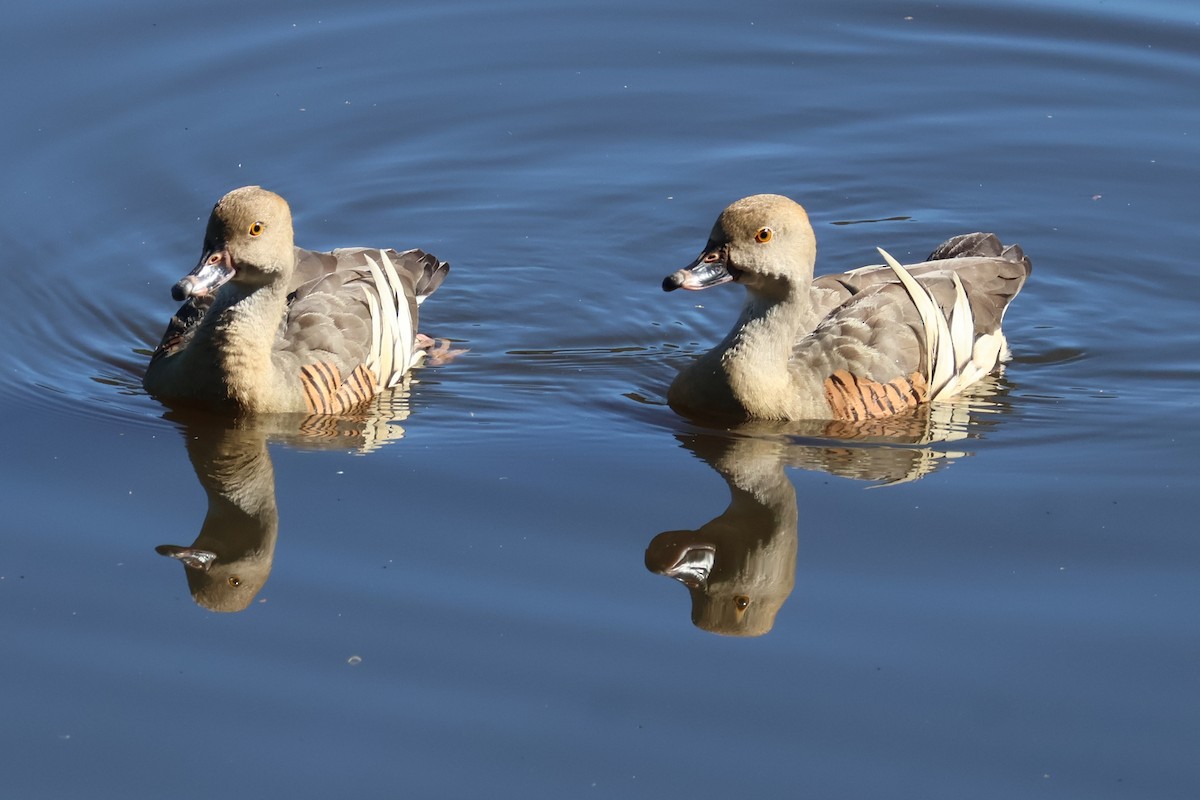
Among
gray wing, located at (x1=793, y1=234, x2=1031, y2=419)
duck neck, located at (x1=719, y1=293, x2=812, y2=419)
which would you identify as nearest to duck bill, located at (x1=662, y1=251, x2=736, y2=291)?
duck neck, located at (x1=719, y1=293, x2=812, y2=419)

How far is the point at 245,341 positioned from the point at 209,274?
53 centimetres

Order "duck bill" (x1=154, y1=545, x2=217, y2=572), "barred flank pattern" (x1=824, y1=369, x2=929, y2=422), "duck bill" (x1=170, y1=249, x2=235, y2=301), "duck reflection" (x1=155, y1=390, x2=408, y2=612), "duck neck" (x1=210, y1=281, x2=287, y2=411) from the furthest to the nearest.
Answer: "barred flank pattern" (x1=824, y1=369, x2=929, y2=422)
"duck neck" (x1=210, y1=281, x2=287, y2=411)
"duck bill" (x1=170, y1=249, x2=235, y2=301)
"duck bill" (x1=154, y1=545, x2=217, y2=572)
"duck reflection" (x1=155, y1=390, x2=408, y2=612)

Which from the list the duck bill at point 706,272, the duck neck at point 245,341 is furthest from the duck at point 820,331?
the duck neck at point 245,341

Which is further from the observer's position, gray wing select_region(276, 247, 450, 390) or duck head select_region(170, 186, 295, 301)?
gray wing select_region(276, 247, 450, 390)

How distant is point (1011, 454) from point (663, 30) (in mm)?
6734

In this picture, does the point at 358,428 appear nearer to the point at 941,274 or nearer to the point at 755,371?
the point at 755,371

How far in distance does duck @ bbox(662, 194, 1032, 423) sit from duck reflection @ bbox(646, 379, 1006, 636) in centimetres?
18

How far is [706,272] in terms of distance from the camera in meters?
9.98

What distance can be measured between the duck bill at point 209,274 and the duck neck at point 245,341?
0.31 meters

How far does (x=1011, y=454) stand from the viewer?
32.6ft

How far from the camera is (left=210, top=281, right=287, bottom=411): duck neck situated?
33.7ft

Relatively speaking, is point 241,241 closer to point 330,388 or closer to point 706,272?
point 330,388

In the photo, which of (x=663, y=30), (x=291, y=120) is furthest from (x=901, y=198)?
(x=291, y=120)

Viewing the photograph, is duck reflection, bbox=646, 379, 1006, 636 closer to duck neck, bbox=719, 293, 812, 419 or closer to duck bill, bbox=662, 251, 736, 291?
duck neck, bbox=719, 293, 812, 419
